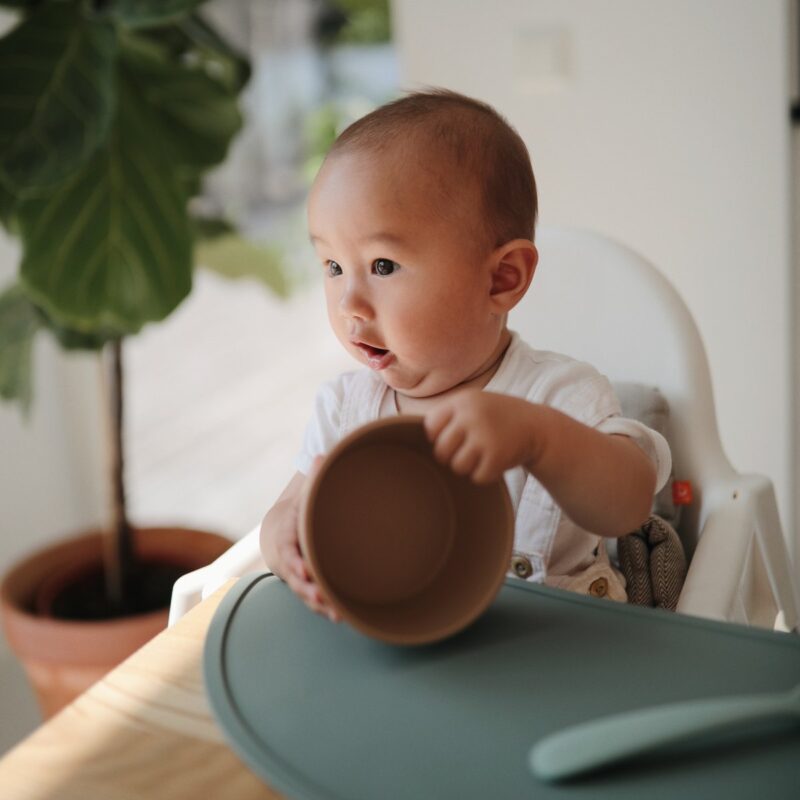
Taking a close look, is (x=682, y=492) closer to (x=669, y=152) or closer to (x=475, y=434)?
(x=475, y=434)

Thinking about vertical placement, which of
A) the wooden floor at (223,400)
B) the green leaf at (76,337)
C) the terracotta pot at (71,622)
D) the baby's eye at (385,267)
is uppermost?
the baby's eye at (385,267)

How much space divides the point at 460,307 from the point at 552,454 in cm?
18

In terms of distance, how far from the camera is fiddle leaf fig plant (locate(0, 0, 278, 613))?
1.21 meters

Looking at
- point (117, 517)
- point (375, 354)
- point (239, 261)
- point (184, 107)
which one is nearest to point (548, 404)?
point (375, 354)

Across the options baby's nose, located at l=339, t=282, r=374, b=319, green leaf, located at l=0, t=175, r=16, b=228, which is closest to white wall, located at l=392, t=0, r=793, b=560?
green leaf, located at l=0, t=175, r=16, b=228

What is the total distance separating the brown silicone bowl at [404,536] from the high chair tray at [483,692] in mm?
20

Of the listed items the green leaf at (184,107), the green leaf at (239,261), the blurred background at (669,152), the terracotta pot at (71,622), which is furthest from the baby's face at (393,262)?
the green leaf at (239,261)

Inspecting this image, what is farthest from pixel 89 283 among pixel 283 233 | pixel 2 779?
pixel 283 233

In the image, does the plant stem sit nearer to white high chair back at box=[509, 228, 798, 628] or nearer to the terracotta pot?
the terracotta pot

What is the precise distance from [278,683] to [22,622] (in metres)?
1.12

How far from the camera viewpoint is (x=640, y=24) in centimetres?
150

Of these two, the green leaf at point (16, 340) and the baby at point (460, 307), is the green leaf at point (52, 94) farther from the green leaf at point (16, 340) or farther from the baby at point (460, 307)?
the baby at point (460, 307)

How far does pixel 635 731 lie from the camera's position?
452mm

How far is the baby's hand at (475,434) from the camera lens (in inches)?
21.0
